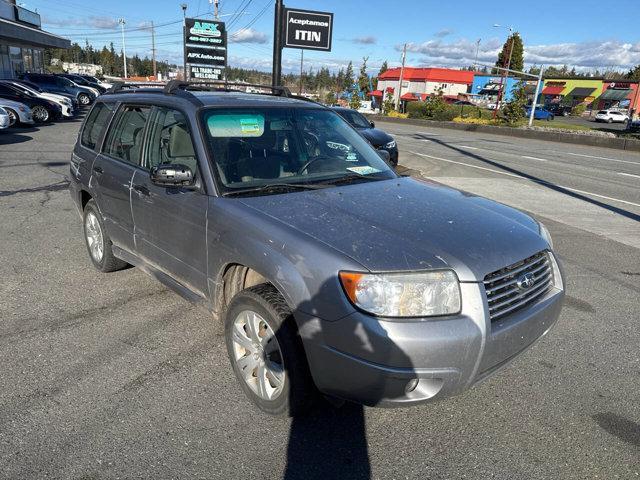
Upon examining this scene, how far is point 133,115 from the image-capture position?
430 cm

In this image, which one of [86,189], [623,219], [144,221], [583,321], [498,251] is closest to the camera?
[498,251]

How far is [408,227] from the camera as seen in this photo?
9.14 ft

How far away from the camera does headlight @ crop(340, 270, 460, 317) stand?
93.8 inches

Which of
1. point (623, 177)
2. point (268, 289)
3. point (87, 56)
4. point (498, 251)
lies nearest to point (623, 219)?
point (623, 177)

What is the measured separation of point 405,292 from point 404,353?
0.96 ft

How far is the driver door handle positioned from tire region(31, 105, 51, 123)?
20.5 meters

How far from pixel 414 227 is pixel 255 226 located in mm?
907

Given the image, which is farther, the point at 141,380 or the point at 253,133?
the point at 253,133

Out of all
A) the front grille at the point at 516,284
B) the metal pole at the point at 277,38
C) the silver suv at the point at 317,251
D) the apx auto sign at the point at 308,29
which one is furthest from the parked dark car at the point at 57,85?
the front grille at the point at 516,284

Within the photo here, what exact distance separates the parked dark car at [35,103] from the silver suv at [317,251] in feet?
65.4

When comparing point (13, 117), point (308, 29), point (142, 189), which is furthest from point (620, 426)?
point (13, 117)

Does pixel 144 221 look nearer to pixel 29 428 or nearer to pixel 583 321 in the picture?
pixel 29 428

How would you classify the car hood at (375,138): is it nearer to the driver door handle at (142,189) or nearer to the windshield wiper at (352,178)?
the windshield wiper at (352,178)

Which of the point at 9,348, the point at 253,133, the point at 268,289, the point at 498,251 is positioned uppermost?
the point at 253,133
